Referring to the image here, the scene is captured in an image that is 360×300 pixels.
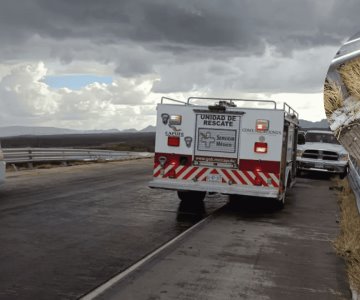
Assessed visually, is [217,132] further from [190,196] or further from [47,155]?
[47,155]

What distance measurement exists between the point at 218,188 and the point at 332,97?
7.65 m

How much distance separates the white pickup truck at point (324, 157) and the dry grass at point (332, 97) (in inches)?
698

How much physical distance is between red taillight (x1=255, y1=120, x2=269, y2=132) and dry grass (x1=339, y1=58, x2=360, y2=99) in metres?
7.39

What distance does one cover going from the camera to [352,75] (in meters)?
3.71

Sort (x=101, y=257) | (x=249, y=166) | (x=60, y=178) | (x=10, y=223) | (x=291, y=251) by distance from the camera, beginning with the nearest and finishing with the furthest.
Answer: (x=101, y=257), (x=291, y=251), (x=10, y=223), (x=249, y=166), (x=60, y=178)

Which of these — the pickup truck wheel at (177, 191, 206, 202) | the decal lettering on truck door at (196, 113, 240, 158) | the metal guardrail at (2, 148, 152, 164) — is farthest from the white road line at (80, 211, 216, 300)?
the metal guardrail at (2, 148, 152, 164)

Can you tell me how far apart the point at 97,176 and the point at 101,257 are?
1291cm

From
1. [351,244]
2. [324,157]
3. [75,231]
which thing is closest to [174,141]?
[75,231]

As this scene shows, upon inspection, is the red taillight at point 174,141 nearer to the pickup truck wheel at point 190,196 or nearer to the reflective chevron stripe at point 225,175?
the reflective chevron stripe at point 225,175

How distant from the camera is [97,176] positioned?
2016cm

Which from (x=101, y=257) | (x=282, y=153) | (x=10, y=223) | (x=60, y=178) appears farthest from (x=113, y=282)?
(x=60, y=178)

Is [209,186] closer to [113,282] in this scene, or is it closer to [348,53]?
[113,282]

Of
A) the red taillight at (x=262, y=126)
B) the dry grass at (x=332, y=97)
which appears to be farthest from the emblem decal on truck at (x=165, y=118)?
the dry grass at (x=332, y=97)

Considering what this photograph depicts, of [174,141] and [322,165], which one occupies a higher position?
[174,141]
